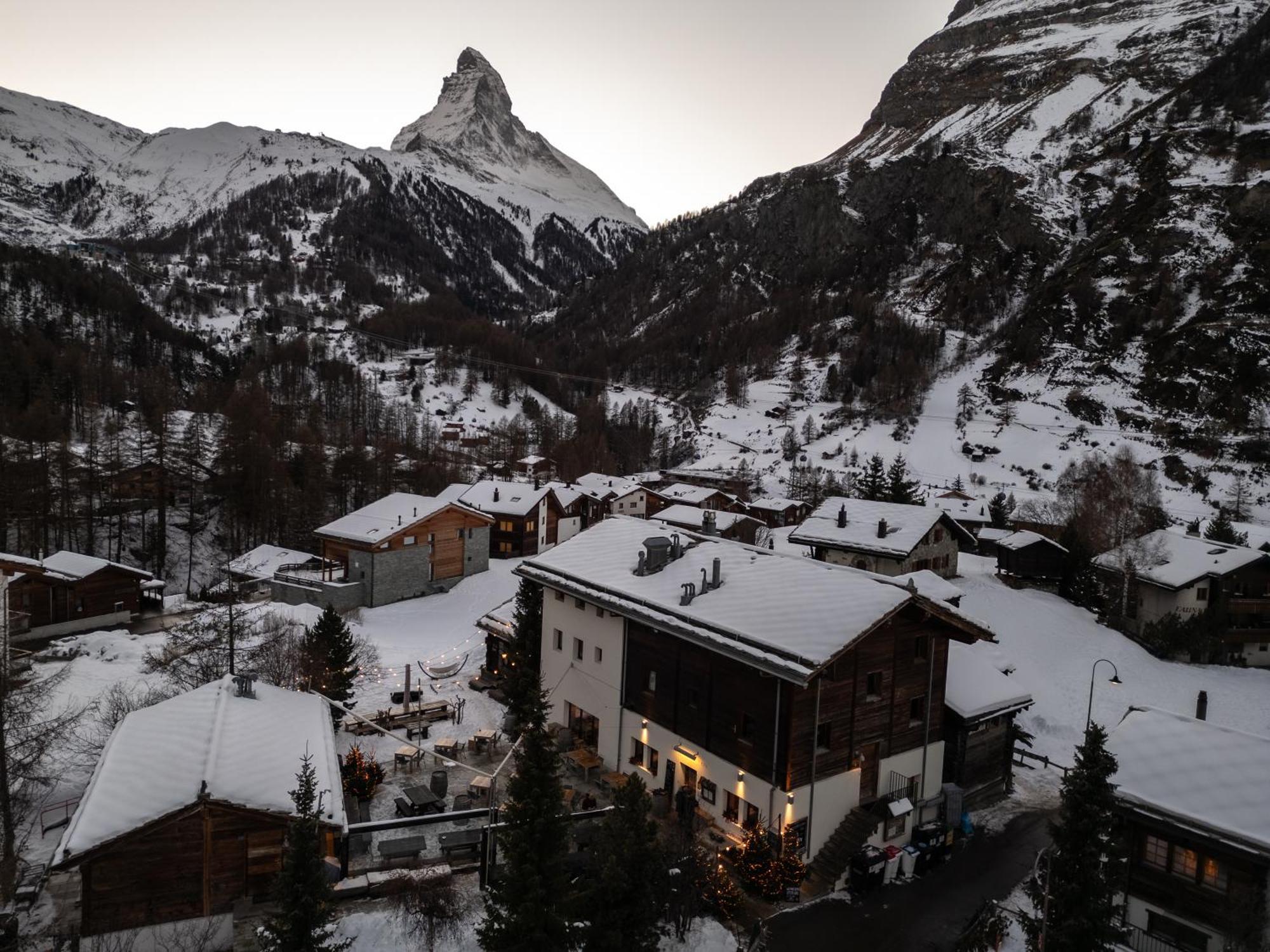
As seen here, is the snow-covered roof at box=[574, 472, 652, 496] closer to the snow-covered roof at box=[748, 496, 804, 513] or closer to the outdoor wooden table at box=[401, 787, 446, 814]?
the snow-covered roof at box=[748, 496, 804, 513]

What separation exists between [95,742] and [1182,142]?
176733 millimetres

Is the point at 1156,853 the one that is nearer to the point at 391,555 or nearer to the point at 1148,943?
the point at 1148,943

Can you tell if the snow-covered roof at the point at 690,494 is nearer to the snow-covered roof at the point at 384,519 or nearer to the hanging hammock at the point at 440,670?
the snow-covered roof at the point at 384,519

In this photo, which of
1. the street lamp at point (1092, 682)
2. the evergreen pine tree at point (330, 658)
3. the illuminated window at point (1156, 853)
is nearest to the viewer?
the illuminated window at point (1156, 853)

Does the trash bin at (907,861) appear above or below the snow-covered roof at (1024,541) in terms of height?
below

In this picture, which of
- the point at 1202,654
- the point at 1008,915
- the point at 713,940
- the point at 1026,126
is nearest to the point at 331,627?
the point at 713,940

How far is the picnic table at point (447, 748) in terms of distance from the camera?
23359 mm

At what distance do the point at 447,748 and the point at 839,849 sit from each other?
12.6 meters

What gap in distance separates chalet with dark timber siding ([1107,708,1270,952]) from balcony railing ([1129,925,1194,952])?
0.8 inches

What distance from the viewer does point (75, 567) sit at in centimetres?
3766

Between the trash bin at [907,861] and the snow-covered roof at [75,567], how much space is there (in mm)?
39982

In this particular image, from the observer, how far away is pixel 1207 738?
17.5 m

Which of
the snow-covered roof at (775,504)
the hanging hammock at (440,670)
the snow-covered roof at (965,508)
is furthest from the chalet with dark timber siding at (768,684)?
the snow-covered roof at (775,504)

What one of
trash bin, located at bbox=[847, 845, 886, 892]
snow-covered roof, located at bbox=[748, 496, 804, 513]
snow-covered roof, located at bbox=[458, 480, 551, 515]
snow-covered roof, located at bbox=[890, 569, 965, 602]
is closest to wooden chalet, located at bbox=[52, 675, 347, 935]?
trash bin, located at bbox=[847, 845, 886, 892]
